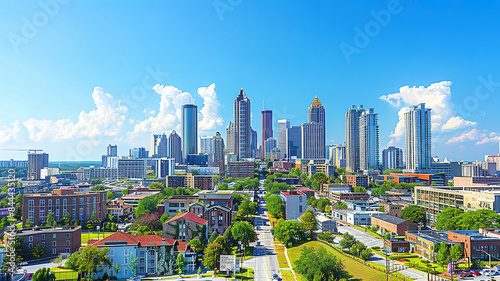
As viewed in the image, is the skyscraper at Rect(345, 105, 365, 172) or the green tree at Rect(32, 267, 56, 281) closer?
the green tree at Rect(32, 267, 56, 281)

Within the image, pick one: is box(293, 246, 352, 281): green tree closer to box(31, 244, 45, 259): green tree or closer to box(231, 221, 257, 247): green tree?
box(231, 221, 257, 247): green tree

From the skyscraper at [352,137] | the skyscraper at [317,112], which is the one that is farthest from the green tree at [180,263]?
the skyscraper at [317,112]

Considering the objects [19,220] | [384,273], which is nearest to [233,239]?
[384,273]

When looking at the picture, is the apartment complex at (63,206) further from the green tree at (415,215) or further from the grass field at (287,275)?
the green tree at (415,215)

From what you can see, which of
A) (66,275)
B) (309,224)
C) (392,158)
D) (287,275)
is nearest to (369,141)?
(392,158)

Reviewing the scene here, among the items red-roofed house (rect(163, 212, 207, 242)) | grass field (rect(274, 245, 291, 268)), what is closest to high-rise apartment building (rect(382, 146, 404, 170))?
grass field (rect(274, 245, 291, 268))

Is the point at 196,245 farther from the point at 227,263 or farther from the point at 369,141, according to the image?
the point at 369,141
